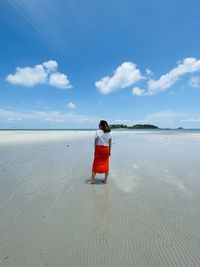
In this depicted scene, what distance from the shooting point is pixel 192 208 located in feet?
12.8

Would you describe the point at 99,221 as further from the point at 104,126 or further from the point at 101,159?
the point at 104,126

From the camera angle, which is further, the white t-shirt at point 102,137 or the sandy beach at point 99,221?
the white t-shirt at point 102,137

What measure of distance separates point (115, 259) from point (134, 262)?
0.24 meters

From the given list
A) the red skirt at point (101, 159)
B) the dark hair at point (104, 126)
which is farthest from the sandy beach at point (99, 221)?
the dark hair at point (104, 126)

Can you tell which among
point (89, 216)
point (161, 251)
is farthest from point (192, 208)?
point (89, 216)

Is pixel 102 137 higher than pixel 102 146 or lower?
higher

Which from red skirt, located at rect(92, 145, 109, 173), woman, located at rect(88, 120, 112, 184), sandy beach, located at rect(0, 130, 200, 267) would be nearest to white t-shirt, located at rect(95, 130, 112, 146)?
woman, located at rect(88, 120, 112, 184)

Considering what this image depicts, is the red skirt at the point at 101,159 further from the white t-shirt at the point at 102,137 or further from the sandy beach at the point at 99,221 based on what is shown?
the sandy beach at the point at 99,221

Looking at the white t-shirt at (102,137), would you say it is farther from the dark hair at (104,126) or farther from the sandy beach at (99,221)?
the sandy beach at (99,221)

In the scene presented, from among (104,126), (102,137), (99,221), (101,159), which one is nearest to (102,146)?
(102,137)

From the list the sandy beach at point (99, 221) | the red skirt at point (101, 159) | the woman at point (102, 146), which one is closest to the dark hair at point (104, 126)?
the woman at point (102, 146)

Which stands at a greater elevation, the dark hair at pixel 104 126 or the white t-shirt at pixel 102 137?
the dark hair at pixel 104 126

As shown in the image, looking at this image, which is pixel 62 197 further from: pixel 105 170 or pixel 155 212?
pixel 155 212

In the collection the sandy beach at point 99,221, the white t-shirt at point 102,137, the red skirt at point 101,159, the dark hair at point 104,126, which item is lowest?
the sandy beach at point 99,221
